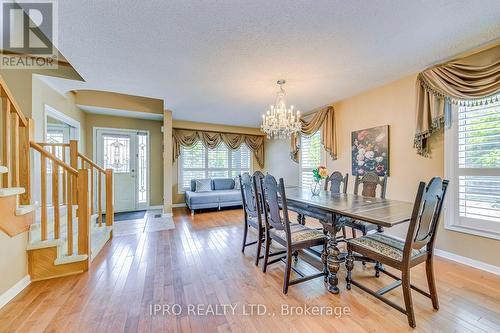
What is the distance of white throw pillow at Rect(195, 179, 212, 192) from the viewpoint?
5301mm

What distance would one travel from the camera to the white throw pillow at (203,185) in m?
5.30

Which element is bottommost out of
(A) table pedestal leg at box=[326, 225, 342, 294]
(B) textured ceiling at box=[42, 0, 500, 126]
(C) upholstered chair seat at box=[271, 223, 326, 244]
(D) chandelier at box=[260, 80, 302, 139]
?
(A) table pedestal leg at box=[326, 225, 342, 294]

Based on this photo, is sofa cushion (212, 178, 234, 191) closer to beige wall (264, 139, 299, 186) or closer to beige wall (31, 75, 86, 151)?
beige wall (264, 139, 299, 186)

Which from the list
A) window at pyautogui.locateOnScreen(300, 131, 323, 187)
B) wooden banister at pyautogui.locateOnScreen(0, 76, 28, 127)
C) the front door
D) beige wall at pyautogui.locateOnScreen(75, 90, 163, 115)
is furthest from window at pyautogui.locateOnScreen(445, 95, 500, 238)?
the front door

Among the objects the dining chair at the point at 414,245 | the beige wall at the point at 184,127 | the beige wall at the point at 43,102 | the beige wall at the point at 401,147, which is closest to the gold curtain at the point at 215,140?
the beige wall at the point at 184,127

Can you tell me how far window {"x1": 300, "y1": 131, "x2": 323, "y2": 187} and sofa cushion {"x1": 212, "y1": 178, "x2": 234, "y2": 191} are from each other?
2.08 meters

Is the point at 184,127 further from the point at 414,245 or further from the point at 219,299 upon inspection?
the point at 414,245

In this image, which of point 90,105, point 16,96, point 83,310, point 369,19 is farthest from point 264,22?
point 90,105

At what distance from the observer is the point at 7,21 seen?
7.35ft

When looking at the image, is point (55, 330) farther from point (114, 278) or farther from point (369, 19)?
point (369, 19)

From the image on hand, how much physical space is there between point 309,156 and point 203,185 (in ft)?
9.46

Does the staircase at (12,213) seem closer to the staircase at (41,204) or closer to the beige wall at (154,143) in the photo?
the staircase at (41,204)

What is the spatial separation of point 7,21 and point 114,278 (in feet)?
10.3

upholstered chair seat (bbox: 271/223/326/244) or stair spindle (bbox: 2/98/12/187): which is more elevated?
stair spindle (bbox: 2/98/12/187)
